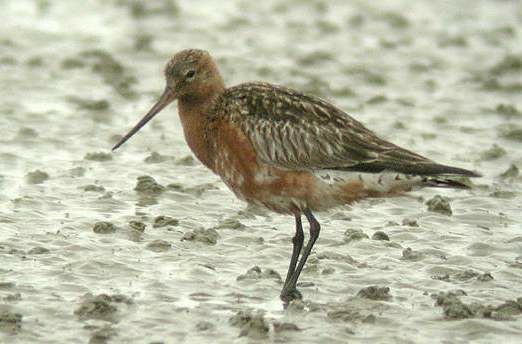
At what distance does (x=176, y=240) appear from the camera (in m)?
10.7

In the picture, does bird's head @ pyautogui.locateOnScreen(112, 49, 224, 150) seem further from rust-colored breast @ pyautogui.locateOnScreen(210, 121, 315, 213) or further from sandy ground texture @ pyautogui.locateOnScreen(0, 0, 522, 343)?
sandy ground texture @ pyautogui.locateOnScreen(0, 0, 522, 343)

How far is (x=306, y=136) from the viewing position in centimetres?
985

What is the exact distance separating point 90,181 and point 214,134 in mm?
2761

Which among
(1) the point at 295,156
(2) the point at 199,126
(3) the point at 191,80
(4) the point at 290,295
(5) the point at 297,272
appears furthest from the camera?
(3) the point at 191,80

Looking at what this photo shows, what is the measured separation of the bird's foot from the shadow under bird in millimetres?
10

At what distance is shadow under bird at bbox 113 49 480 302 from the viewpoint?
960 centimetres

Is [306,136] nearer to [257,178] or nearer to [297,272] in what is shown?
[257,178]

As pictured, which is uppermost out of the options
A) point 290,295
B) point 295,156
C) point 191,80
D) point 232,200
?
point 191,80

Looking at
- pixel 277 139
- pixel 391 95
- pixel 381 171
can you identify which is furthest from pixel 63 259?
pixel 391 95

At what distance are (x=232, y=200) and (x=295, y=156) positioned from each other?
2459 mm

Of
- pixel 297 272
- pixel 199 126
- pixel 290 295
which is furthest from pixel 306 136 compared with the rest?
pixel 290 295

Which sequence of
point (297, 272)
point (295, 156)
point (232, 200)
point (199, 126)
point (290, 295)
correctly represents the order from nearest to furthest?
point (290, 295)
point (297, 272)
point (295, 156)
point (199, 126)
point (232, 200)

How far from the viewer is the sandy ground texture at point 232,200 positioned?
8938 millimetres

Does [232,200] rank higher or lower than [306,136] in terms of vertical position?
lower
